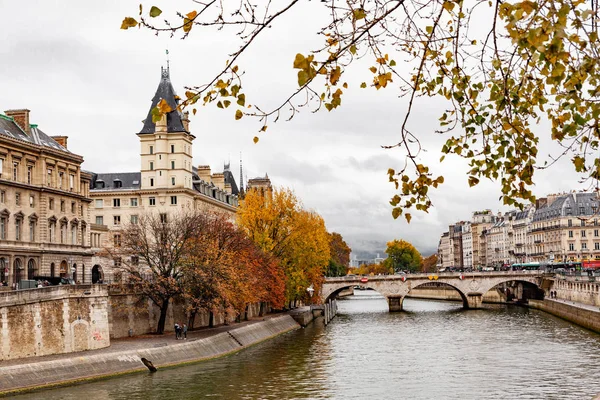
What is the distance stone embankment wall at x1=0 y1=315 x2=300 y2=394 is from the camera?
37.6 m

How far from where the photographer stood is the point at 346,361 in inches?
1948

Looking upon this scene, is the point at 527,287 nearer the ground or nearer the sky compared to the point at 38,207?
nearer the ground

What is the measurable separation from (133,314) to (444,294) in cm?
9530

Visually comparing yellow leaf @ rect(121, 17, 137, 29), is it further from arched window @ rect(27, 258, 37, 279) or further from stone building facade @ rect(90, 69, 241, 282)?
stone building facade @ rect(90, 69, 241, 282)

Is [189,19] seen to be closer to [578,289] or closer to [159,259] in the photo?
[159,259]

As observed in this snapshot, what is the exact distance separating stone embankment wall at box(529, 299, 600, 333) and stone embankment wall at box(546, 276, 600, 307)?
2.30 metres

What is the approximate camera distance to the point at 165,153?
95.9 m

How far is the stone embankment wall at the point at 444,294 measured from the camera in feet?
407

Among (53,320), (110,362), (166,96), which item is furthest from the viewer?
(166,96)

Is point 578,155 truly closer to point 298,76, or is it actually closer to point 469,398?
point 298,76

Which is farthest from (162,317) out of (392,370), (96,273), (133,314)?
(96,273)

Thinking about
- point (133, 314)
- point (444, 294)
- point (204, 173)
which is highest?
point (204, 173)

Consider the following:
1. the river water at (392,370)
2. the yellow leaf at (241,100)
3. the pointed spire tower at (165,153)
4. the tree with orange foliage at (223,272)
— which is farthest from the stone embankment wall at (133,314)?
the yellow leaf at (241,100)

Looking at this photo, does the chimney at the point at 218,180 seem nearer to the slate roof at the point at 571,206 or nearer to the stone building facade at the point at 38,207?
the stone building facade at the point at 38,207
